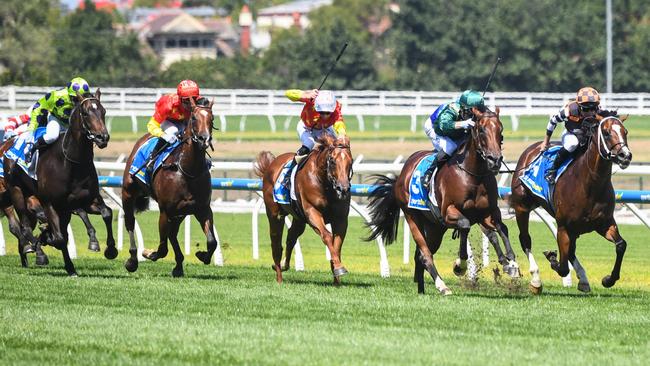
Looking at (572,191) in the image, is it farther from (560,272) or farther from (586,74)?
(586,74)

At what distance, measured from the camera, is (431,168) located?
1177 cm

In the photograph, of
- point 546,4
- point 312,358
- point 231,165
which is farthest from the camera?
point 546,4

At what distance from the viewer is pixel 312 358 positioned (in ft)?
25.7

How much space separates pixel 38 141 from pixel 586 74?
164 ft

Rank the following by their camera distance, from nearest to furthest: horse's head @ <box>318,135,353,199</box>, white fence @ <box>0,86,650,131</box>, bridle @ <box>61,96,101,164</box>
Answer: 1. horse's head @ <box>318,135,353,199</box>
2. bridle @ <box>61,96,101,164</box>
3. white fence @ <box>0,86,650,131</box>

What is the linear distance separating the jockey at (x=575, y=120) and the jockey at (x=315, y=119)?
188 cm

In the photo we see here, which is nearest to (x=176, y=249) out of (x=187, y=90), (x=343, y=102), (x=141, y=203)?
(x=141, y=203)

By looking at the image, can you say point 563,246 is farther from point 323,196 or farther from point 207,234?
point 207,234

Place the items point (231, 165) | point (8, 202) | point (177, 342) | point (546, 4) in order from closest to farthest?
point (177, 342) → point (8, 202) → point (231, 165) → point (546, 4)

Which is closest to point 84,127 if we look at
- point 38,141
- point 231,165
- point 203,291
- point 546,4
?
point 38,141

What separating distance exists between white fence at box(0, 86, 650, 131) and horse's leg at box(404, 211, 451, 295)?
97.2 feet

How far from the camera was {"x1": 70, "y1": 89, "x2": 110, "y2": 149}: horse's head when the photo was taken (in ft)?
40.6

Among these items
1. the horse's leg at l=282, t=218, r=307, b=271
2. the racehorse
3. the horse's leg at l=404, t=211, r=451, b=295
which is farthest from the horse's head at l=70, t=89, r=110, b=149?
the horse's leg at l=404, t=211, r=451, b=295

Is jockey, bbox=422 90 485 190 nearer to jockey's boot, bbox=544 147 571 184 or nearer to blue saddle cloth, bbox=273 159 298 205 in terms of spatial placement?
jockey's boot, bbox=544 147 571 184
